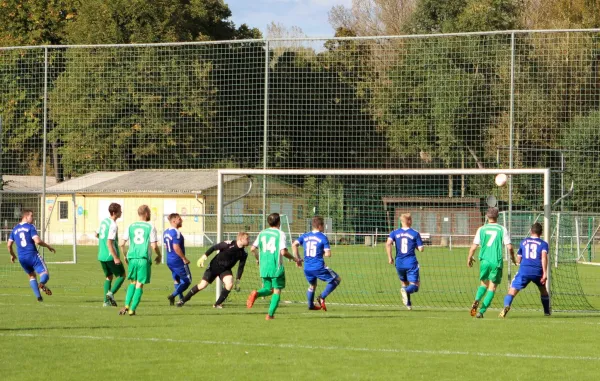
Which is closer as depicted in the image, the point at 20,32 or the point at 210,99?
the point at 210,99

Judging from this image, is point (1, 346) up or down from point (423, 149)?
down

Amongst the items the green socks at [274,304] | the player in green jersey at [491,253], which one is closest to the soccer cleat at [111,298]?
the green socks at [274,304]

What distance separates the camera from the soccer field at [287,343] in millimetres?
10539

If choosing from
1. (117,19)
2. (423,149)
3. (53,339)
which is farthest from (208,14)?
(53,339)

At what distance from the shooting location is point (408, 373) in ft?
34.2

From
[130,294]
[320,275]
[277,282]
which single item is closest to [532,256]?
[320,275]

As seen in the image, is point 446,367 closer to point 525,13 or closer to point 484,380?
point 484,380

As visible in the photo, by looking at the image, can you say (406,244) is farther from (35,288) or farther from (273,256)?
(35,288)

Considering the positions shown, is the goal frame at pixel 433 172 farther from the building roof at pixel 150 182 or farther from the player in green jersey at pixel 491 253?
the building roof at pixel 150 182

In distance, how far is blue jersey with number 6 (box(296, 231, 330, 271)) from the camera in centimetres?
1795

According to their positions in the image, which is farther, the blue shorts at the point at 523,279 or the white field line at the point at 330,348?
the blue shorts at the point at 523,279

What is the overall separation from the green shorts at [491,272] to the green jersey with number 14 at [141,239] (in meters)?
5.64

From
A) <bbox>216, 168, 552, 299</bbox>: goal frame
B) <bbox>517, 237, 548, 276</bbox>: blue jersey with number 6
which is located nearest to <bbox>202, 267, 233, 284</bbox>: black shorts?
<bbox>216, 168, 552, 299</bbox>: goal frame

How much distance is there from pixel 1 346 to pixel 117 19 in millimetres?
48071
